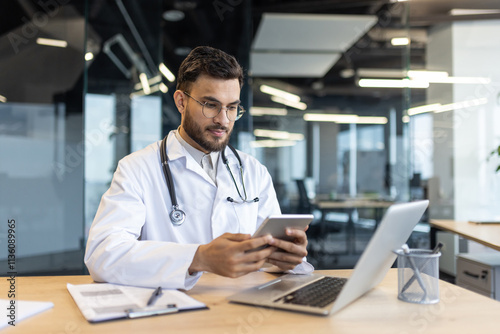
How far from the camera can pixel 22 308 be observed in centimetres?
103

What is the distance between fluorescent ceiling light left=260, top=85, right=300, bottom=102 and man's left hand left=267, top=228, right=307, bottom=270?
191 inches

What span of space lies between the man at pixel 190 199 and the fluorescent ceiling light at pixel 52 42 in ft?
7.84

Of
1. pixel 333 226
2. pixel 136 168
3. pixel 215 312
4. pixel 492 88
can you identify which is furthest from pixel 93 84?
pixel 492 88

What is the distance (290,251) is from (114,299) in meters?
0.51

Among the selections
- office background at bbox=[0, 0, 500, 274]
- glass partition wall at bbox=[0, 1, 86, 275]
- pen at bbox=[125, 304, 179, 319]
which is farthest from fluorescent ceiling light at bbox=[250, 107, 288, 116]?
pen at bbox=[125, 304, 179, 319]

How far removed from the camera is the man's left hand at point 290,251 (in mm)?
1233

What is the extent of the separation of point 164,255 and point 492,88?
5317 mm

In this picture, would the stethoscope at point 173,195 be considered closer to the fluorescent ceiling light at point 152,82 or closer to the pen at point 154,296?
the pen at point 154,296

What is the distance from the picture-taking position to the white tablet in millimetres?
1105

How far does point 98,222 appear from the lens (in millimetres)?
1414

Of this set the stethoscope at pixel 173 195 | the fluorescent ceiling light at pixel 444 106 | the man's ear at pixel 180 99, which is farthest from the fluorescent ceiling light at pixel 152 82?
the fluorescent ceiling light at pixel 444 106

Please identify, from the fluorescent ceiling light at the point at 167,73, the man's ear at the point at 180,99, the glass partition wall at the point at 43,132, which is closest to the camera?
the man's ear at the point at 180,99

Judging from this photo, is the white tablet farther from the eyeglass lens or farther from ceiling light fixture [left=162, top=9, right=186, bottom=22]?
ceiling light fixture [left=162, top=9, right=186, bottom=22]

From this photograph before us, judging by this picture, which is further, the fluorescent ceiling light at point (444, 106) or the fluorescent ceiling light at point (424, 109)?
the fluorescent ceiling light at point (424, 109)
